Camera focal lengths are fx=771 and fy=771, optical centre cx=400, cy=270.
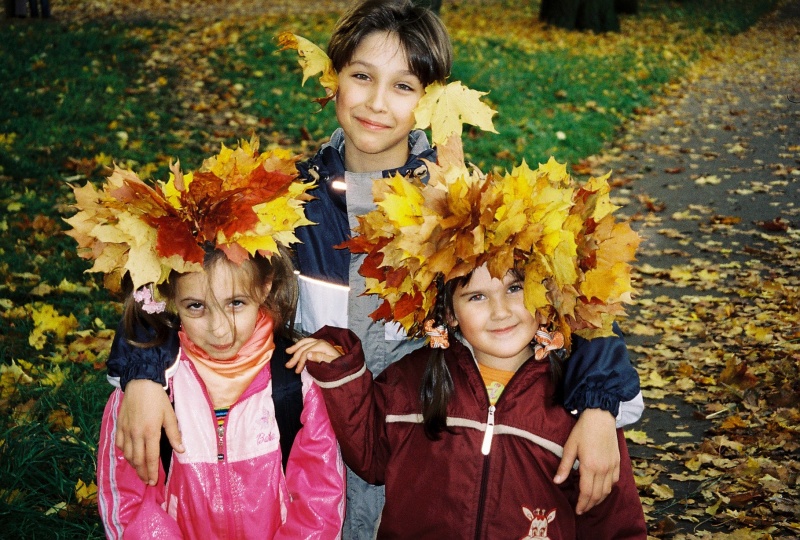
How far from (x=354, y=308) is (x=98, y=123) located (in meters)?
6.71

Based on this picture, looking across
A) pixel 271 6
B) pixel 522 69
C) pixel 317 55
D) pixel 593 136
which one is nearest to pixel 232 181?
pixel 317 55

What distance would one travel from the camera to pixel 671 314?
223 inches

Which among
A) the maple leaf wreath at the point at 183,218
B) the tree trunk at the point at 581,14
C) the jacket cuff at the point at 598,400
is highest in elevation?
the tree trunk at the point at 581,14

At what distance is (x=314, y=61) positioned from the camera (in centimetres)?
297

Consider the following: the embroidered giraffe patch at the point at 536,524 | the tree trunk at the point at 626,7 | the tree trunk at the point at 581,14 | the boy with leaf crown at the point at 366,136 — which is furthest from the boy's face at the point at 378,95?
the tree trunk at the point at 626,7

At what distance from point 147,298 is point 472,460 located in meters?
1.14

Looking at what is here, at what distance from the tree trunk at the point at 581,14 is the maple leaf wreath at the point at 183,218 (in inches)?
616

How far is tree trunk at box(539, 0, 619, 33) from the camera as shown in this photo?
1680 centimetres

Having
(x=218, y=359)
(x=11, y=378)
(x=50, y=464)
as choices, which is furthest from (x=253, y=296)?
(x=11, y=378)

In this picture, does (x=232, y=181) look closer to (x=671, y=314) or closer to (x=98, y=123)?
(x=671, y=314)

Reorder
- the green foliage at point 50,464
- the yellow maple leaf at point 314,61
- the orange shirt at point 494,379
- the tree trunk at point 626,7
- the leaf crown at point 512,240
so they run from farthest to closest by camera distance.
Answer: the tree trunk at point 626,7
the green foliage at point 50,464
the yellow maple leaf at point 314,61
the orange shirt at point 494,379
the leaf crown at point 512,240

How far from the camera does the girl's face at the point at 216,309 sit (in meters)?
2.48

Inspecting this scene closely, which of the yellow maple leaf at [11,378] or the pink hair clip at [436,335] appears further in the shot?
the yellow maple leaf at [11,378]

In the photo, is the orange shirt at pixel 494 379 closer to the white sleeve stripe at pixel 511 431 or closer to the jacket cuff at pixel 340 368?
the white sleeve stripe at pixel 511 431
